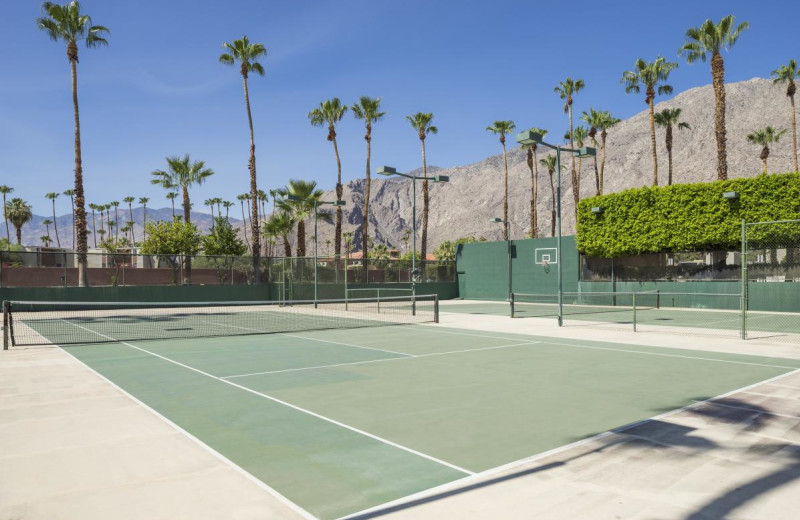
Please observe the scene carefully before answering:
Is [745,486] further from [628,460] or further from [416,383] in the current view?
[416,383]

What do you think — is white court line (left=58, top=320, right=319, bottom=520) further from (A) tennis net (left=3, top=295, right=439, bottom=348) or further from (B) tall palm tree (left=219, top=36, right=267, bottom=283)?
(B) tall palm tree (left=219, top=36, right=267, bottom=283)

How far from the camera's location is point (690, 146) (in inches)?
Answer: 6467

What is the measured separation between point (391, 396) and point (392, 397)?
2.5 inches

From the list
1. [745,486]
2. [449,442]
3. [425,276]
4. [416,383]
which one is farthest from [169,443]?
[425,276]

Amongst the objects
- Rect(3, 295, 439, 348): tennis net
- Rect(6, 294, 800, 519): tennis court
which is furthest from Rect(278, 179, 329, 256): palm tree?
Rect(6, 294, 800, 519): tennis court

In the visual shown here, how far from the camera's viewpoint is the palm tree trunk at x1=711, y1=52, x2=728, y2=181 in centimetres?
3397

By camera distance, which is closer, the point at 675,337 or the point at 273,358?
the point at 273,358

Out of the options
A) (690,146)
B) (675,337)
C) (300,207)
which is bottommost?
(675,337)

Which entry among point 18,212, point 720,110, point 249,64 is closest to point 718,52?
point 720,110

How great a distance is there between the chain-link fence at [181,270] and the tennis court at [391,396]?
677 inches

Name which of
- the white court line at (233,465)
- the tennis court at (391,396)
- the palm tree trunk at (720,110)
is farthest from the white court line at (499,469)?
the palm tree trunk at (720,110)

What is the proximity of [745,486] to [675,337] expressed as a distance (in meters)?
12.2

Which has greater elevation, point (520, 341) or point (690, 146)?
point (690, 146)

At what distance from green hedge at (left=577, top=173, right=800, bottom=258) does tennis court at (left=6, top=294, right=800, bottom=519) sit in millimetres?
18579
